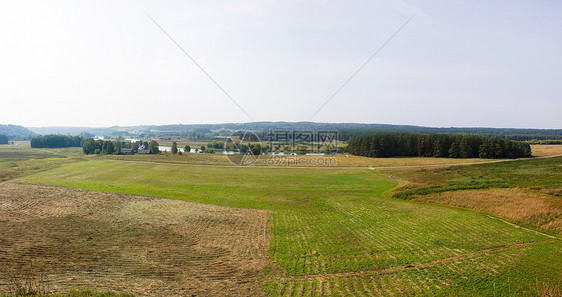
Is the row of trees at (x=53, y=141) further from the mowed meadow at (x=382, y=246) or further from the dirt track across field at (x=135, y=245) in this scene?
the dirt track across field at (x=135, y=245)

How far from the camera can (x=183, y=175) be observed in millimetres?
52906

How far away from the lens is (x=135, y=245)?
19141 millimetres

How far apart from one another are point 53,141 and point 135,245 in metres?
126

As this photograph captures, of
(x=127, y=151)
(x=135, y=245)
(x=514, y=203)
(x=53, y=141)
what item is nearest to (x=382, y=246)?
(x=135, y=245)

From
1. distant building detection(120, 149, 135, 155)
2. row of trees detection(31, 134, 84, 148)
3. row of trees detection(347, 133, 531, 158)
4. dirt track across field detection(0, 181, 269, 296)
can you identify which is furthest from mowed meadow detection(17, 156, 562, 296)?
row of trees detection(31, 134, 84, 148)

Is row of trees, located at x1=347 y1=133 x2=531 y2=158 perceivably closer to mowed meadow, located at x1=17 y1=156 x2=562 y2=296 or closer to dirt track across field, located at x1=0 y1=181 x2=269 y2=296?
mowed meadow, located at x1=17 y1=156 x2=562 y2=296

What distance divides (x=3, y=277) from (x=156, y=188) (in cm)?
2877

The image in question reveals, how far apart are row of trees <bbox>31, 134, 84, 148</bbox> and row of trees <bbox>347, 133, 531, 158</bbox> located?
116 meters

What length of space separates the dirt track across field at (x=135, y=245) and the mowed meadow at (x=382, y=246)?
2003mm

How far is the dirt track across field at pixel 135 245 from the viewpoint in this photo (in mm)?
13836

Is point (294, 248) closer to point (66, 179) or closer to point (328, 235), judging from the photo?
point (328, 235)

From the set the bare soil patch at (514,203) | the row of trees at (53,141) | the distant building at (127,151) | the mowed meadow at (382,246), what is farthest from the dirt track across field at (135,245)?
the row of trees at (53,141)

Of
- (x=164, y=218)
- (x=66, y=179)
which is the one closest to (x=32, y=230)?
(x=164, y=218)

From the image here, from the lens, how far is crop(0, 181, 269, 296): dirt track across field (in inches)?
545
